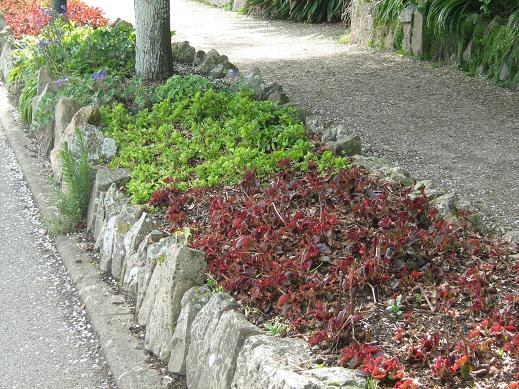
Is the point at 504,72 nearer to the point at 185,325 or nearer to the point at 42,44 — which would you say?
the point at 42,44

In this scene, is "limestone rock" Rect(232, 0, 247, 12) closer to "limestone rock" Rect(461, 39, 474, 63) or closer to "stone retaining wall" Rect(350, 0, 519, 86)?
"stone retaining wall" Rect(350, 0, 519, 86)

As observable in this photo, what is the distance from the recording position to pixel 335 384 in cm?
308

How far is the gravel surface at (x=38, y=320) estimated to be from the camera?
443 cm

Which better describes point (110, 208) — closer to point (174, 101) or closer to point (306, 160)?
point (306, 160)

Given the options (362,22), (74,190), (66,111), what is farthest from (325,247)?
(362,22)

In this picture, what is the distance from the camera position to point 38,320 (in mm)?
5051

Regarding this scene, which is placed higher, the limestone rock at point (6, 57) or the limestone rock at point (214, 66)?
the limestone rock at point (214, 66)

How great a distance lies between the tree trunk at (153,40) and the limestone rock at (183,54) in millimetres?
1074

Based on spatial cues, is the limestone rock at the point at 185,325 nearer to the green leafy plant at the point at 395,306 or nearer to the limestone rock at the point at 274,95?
the green leafy plant at the point at 395,306

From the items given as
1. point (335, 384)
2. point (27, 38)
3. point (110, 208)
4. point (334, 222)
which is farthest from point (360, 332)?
point (27, 38)

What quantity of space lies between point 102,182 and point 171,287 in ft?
6.25

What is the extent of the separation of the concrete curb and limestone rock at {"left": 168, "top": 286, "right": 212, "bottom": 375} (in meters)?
0.12

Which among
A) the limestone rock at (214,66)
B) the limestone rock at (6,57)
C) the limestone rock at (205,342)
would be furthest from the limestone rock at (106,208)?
the limestone rock at (6,57)

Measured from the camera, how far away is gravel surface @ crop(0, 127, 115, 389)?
4.43 meters
